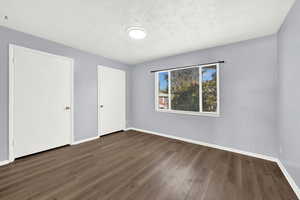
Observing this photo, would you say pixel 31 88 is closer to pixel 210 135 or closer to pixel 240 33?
pixel 210 135

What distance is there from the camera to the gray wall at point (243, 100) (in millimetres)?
2322

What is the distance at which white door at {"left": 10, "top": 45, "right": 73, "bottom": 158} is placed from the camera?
7.46 feet

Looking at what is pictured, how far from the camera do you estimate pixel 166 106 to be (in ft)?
12.7

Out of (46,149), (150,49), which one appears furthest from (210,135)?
(46,149)

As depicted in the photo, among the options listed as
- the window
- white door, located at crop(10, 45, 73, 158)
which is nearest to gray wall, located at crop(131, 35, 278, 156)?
the window

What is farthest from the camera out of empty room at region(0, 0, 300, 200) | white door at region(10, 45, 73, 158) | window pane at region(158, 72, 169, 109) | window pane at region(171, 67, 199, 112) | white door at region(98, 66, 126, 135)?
window pane at region(158, 72, 169, 109)

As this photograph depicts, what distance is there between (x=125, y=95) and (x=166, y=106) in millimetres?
1593

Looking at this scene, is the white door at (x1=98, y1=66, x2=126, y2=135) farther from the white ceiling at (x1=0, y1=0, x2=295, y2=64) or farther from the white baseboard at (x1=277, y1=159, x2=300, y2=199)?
the white baseboard at (x1=277, y1=159, x2=300, y2=199)

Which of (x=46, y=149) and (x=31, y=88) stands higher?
(x=31, y=88)

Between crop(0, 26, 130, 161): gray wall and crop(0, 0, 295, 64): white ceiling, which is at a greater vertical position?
crop(0, 0, 295, 64): white ceiling

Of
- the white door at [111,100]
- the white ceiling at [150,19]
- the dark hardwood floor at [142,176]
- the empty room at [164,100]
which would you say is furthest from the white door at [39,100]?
the white door at [111,100]

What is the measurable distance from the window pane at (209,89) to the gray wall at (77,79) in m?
2.81

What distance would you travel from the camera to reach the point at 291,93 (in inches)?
63.7

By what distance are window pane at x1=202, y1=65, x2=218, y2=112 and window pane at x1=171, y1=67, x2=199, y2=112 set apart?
0.59 feet
